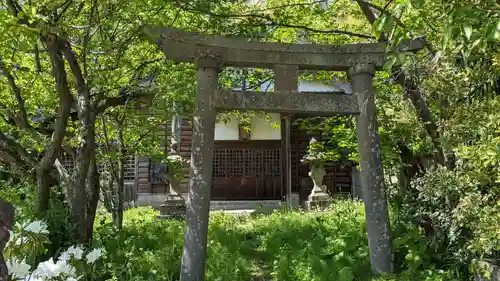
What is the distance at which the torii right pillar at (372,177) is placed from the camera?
16.6ft

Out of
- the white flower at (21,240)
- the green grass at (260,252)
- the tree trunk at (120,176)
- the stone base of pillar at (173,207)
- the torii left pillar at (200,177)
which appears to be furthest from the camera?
the stone base of pillar at (173,207)

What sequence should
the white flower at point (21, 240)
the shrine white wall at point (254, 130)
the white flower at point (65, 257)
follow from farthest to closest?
the shrine white wall at point (254, 130)
the white flower at point (65, 257)
the white flower at point (21, 240)

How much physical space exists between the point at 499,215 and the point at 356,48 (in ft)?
8.72

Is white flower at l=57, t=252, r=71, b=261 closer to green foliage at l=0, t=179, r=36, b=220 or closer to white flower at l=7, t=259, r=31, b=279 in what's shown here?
white flower at l=7, t=259, r=31, b=279

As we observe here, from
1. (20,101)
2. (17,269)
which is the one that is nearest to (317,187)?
(20,101)

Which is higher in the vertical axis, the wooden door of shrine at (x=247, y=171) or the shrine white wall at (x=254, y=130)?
the shrine white wall at (x=254, y=130)

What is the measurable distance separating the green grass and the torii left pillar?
1.41 ft

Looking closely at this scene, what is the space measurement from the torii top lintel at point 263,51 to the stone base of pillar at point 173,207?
23.8ft

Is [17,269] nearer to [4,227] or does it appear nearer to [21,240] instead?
[21,240]

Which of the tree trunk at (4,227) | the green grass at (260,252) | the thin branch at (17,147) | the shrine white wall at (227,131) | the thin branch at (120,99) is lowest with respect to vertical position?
the green grass at (260,252)

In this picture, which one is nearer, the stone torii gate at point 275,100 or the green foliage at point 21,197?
the stone torii gate at point 275,100

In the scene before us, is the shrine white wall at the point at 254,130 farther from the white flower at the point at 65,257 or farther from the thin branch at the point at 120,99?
the white flower at the point at 65,257

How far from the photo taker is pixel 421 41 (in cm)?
526

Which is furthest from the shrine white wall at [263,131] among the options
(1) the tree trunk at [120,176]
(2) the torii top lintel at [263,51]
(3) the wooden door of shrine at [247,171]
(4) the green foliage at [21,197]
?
(2) the torii top lintel at [263,51]
